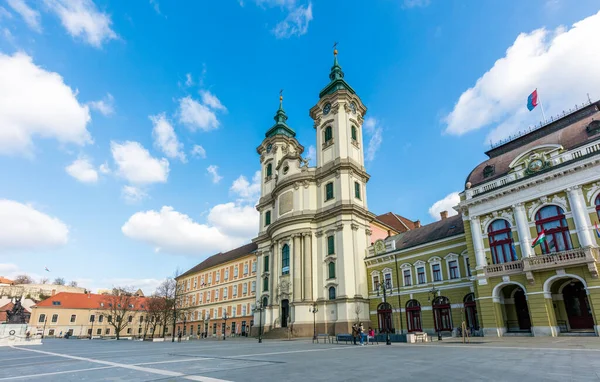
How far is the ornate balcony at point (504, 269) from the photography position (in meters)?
23.7

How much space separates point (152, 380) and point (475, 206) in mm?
26121

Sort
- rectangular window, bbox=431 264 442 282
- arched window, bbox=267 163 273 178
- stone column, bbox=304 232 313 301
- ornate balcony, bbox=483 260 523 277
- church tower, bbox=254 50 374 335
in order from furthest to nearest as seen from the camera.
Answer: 1. arched window, bbox=267 163 273 178
2. stone column, bbox=304 232 313 301
3. church tower, bbox=254 50 374 335
4. rectangular window, bbox=431 264 442 282
5. ornate balcony, bbox=483 260 523 277

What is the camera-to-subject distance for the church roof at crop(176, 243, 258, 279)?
61062mm

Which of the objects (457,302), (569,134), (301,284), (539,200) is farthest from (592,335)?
(301,284)

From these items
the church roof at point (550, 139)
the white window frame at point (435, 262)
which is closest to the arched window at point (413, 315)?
the white window frame at point (435, 262)

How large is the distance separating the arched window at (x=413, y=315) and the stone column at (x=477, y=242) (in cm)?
933

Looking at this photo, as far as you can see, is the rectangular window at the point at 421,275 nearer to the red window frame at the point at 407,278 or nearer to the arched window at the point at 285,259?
the red window frame at the point at 407,278

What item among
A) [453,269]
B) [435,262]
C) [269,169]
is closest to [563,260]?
[453,269]

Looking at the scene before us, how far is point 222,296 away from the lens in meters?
60.9

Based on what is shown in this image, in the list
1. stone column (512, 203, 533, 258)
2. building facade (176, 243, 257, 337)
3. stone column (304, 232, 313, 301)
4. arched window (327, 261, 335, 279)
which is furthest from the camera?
building facade (176, 243, 257, 337)

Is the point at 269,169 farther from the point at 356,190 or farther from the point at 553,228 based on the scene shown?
the point at 553,228

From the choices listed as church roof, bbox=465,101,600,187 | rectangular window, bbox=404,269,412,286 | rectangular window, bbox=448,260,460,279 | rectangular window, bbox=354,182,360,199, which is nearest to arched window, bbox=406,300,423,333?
rectangular window, bbox=404,269,412,286

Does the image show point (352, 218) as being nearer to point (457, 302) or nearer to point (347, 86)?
point (457, 302)

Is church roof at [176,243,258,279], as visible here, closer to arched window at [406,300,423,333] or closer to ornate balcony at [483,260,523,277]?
arched window at [406,300,423,333]
